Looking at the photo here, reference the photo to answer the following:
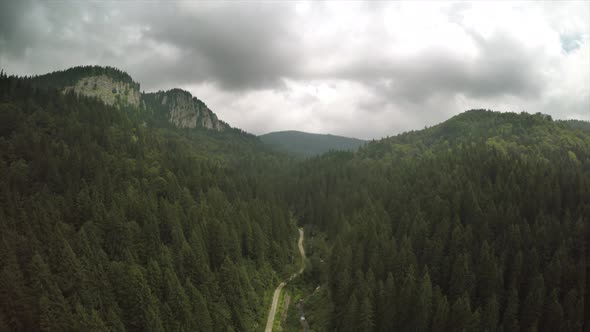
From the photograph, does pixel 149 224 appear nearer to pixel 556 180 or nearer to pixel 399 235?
pixel 399 235

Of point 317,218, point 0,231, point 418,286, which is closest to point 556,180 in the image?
point 418,286

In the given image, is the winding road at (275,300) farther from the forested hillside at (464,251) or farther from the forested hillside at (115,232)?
the forested hillside at (464,251)

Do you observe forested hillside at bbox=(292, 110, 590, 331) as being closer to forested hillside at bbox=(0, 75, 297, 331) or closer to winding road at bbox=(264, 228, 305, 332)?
winding road at bbox=(264, 228, 305, 332)

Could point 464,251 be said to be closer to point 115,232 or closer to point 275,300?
point 275,300

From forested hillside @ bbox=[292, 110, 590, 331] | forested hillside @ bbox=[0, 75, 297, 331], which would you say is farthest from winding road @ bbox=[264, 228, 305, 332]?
forested hillside @ bbox=[292, 110, 590, 331]

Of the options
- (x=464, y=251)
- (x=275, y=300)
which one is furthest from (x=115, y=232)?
(x=464, y=251)

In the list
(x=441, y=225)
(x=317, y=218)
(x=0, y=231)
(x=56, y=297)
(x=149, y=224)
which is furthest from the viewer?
(x=317, y=218)
